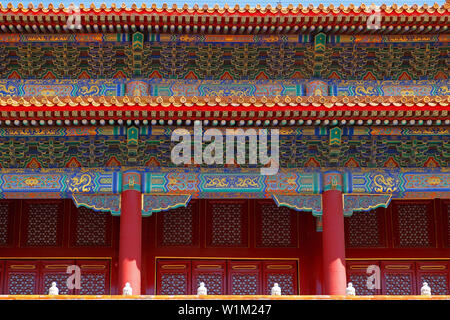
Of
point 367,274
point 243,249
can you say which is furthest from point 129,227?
point 367,274

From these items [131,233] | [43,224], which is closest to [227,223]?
[131,233]

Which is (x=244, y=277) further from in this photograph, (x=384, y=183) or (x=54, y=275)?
(x=54, y=275)

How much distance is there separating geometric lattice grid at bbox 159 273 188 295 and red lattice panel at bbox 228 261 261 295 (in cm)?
Answer: 79

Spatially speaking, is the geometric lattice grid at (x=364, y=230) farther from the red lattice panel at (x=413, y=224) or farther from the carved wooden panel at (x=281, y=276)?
the carved wooden panel at (x=281, y=276)

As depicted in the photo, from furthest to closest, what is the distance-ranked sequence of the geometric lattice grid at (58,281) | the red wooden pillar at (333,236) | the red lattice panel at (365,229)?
the red lattice panel at (365,229), the geometric lattice grid at (58,281), the red wooden pillar at (333,236)

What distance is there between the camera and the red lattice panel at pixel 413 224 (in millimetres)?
12273

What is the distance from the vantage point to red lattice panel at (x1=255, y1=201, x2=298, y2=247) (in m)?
12.2

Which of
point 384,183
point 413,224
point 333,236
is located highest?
point 384,183

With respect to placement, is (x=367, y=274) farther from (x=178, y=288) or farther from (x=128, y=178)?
(x=128, y=178)

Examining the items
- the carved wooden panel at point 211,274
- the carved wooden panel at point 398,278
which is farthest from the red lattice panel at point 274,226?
the carved wooden panel at point 398,278

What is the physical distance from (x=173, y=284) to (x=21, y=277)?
2.61m

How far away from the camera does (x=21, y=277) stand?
11984 millimetres

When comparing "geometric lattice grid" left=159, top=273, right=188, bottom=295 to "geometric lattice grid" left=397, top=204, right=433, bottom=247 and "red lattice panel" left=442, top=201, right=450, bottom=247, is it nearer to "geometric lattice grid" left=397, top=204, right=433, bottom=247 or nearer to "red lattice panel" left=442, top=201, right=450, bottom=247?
"geometric lattice grid" left=397, top=204, right=433, bottom=247

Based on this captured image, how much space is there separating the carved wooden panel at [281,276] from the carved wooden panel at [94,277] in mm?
2709
